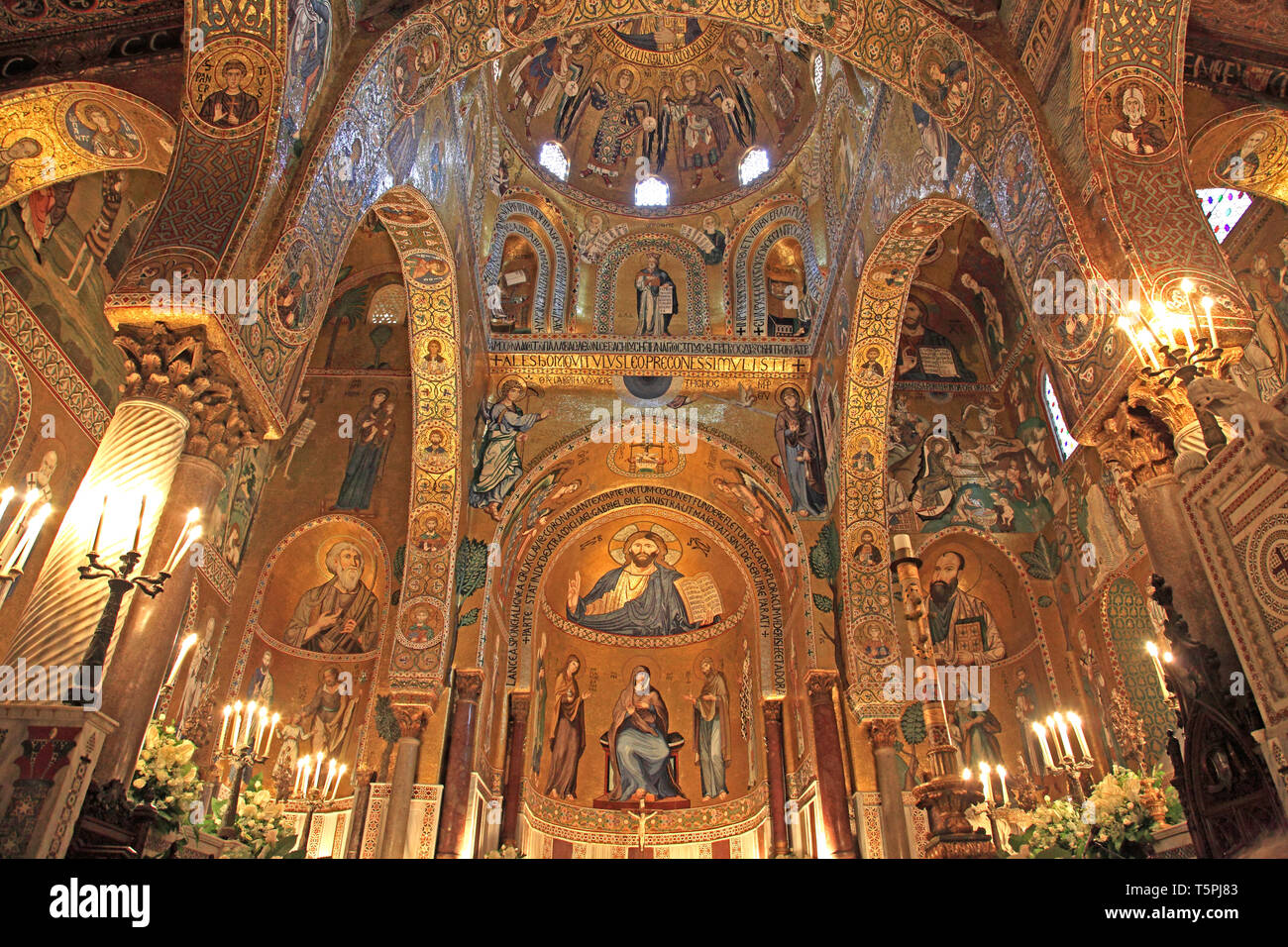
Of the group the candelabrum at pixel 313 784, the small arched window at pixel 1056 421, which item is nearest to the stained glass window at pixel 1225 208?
the small arched window at pixel 1056 421

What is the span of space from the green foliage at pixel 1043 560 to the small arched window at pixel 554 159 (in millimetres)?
10544

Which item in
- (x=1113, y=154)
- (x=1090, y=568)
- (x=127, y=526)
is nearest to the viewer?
(x=127, y=526)

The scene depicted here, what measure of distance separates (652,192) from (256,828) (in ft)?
41.5

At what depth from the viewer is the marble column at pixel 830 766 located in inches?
409

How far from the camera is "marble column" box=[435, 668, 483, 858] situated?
33.4 feet

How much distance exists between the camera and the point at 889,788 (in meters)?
10.5

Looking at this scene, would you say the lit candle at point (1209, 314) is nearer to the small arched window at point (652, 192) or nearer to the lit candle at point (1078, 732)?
the lit candle at point (1078, 732)

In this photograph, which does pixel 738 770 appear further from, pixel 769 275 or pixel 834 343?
pixel 769 275

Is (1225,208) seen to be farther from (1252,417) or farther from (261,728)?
(261,728)

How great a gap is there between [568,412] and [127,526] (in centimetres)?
913

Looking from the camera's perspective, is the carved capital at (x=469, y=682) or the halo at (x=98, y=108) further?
the carved capital at (x=469, y=682)
